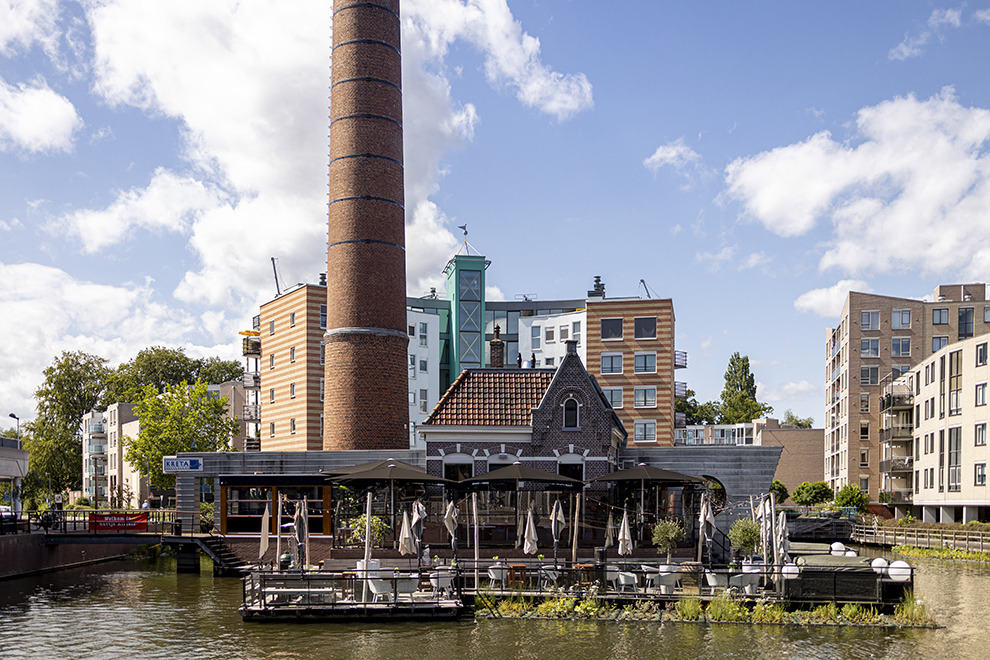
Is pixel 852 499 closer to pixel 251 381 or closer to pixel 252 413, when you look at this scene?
pixel 252 413

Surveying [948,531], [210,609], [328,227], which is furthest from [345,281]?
[948,531]

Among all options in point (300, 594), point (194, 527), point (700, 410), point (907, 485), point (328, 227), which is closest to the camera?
point (300, 594)

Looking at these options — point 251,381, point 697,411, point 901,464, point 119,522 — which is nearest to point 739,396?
point 697,411

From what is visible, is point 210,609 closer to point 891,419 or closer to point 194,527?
point 194,527

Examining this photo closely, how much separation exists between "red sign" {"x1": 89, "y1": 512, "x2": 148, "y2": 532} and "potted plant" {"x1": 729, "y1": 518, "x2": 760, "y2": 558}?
2589 centimetres

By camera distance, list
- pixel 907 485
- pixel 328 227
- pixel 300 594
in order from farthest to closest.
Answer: pixel 907 485 < pixel 328 227 < pixel 300 594

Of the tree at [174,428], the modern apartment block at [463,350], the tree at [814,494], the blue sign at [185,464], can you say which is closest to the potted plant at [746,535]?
the blue sign at [185,464]

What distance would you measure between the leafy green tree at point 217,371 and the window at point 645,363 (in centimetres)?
5720

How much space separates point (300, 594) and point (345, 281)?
1904 cm

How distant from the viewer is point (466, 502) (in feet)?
110

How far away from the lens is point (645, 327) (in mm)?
65375

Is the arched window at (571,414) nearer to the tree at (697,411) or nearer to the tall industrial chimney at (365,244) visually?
the tall industrial chimney at (365,244)

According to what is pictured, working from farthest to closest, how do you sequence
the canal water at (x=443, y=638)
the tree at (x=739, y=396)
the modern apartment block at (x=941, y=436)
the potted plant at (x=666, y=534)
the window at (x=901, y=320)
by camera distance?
the tree at (x=739, y=396) < the window at (x=901, y=320) < the modern apartment block at (x=941, y=436) < the potted plant at (x=666, y=534) < the canal water at (x=443, y=638)

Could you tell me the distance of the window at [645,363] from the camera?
64.9 metres
